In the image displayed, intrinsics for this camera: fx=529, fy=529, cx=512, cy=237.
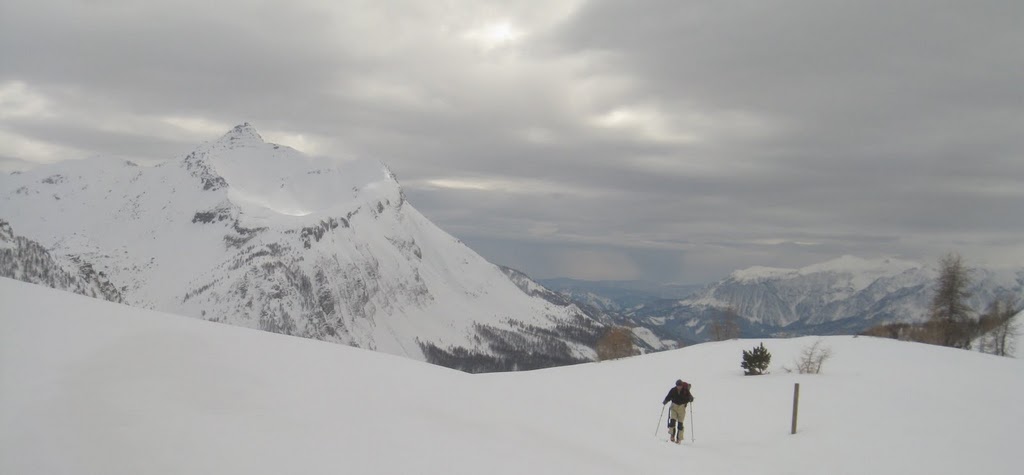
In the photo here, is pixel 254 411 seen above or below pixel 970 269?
below

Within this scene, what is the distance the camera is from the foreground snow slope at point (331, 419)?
5176 mm

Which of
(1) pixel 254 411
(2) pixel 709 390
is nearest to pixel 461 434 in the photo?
(1) pixel 254 411

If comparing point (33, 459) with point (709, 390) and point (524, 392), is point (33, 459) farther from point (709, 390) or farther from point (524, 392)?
point (709, 390)

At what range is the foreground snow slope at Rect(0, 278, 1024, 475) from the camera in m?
5.18

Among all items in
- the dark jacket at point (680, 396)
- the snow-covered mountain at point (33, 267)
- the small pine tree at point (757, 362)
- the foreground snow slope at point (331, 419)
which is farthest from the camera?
the snow-covered mountain at point (33, 267)

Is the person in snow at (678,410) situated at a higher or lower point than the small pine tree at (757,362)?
lower

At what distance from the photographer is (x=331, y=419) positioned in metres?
6.89

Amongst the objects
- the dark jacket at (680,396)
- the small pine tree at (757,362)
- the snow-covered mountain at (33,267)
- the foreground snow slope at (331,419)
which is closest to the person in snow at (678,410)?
the dark jacket at (680,396)

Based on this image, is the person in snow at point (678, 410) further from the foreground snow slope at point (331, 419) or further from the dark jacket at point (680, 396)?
the foreground snow slope at point (331, 419)

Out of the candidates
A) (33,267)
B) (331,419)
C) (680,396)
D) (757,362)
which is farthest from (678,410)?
(33,267)

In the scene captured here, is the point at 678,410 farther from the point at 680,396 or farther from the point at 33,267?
the point at 33,267

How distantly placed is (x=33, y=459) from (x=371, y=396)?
4.27 metres

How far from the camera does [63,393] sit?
5484 millimetres

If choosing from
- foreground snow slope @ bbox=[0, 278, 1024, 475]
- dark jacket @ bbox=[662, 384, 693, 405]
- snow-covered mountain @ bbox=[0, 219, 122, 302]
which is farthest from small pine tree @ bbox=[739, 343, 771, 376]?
snow-covered mountain @ bbox=[0, 219, 122, 302]
